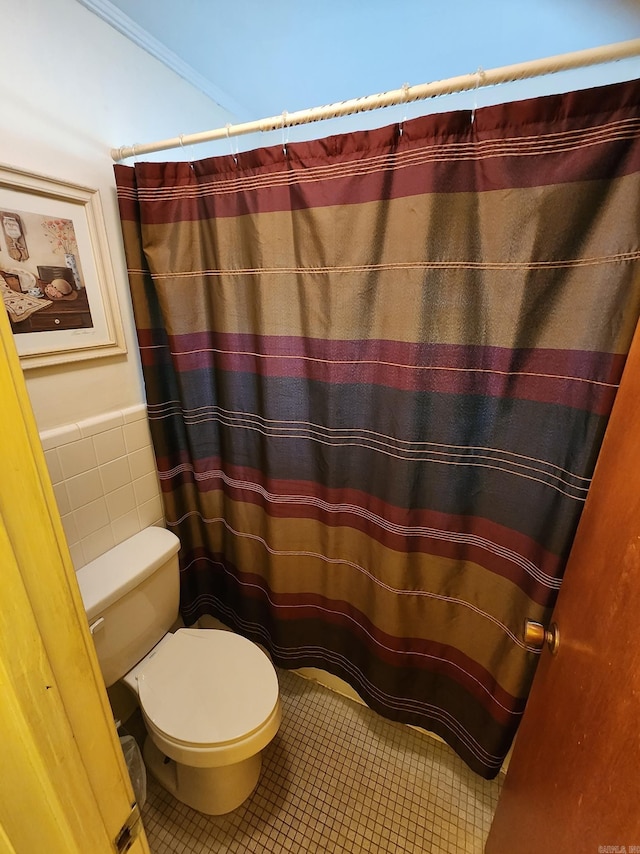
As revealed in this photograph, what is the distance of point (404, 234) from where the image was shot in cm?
90

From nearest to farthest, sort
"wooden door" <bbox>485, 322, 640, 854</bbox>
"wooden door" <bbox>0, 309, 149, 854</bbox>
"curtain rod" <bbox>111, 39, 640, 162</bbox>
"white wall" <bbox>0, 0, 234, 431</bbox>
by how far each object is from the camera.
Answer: "wooden door" <bbox>0, 309, 149, 854</bbox> → "wooden door" <bbox>485, 322, 640, 854</bbox> → "curtain rod" <bbox>111, 39, 640, 162</bbox> → "white wall" <bbox>0, 0, 234, 431</bbox>

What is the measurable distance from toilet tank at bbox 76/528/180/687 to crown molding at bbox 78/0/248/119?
159 cm

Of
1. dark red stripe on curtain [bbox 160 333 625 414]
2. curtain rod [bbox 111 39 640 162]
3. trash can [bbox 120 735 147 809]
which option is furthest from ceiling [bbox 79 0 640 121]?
trash can [bbox 120 735 147 809]

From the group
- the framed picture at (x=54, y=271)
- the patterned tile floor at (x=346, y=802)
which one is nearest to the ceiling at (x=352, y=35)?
the framed picture at (x=54, y=271)

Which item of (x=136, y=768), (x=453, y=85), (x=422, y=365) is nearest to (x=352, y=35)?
(x=453, y=85)

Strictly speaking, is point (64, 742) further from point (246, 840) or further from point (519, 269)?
point (246, 840)

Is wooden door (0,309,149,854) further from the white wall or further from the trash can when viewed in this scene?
the trash can

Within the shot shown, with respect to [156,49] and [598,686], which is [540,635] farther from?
[156,49]

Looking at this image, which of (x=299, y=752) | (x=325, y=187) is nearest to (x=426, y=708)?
(x=299, y=752)

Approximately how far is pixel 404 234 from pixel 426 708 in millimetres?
1544

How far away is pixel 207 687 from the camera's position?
3.76ft

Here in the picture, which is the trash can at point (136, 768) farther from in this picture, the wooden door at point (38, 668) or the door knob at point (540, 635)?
the door knob at point (540, 635)

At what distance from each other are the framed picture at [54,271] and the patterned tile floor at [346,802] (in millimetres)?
1584

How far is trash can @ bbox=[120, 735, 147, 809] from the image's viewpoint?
122cm
